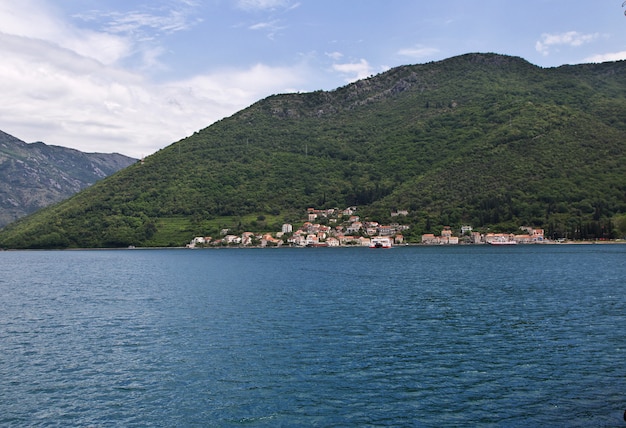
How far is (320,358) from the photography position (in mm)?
28938

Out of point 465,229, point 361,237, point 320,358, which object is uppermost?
point 465,229

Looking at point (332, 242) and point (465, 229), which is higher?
point (465, 229)

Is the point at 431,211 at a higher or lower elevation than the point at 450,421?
higher

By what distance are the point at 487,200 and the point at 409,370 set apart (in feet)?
540

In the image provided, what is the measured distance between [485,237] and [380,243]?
115ft

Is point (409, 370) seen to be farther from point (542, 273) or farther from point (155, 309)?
point (542, 273)

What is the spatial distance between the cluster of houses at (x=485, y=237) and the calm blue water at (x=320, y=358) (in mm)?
118260

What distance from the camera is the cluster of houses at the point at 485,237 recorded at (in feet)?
556

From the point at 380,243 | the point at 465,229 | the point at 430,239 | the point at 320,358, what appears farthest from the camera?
the point at 430,239

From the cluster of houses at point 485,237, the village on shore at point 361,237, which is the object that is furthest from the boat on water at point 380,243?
the cluster of houses at point 485,237

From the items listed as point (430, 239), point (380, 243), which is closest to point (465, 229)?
point (430, 239)

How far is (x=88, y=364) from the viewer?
93.5 ft

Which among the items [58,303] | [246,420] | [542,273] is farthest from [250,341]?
[542,273]

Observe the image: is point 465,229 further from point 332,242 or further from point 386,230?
point 332,242
